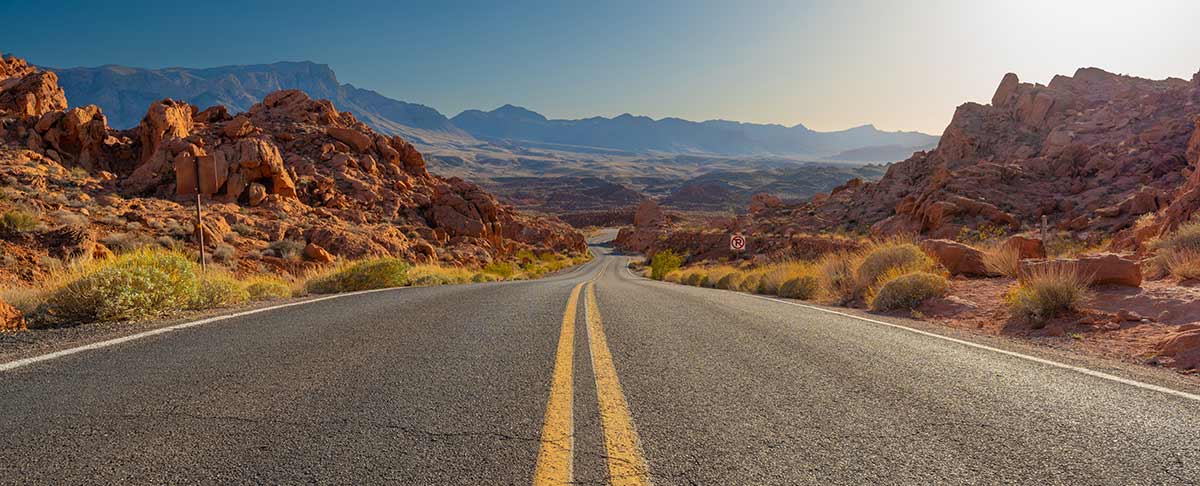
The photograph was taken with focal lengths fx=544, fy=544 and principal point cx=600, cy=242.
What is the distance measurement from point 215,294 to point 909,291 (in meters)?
10.9

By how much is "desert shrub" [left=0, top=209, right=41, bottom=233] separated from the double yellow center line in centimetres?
1667

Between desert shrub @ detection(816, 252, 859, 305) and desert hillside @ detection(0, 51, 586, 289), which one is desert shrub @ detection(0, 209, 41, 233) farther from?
desert shrub @ detection(816, 252, 859, 305)

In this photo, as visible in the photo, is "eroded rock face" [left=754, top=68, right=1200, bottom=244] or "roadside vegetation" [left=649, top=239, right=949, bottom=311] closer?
"roadside vegetation" [left=649, top=239, right=949, bottom=311]

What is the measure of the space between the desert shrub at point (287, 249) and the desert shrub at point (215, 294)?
1178 cm

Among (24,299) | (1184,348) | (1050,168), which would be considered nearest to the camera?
(1184,348)

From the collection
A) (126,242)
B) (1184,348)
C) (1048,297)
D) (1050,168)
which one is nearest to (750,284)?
(1048,297)

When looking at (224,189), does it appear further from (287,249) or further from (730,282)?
(730,282)

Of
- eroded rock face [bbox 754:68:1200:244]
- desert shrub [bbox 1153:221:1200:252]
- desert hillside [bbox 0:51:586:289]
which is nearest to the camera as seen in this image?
desert shrub [bbox 1153:221:1200:252]

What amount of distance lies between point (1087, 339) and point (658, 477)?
6326 millimetres

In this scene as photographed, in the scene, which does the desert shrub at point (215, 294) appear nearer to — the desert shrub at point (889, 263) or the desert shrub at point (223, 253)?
the desert shrub at point (223, 253)

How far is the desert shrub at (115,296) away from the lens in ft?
19.5

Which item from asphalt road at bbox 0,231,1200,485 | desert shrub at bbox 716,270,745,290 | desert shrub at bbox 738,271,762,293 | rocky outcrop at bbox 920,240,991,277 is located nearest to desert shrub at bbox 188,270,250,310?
asphalt road at bbox 0,231,1200,485

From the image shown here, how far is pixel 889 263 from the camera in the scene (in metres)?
11.3

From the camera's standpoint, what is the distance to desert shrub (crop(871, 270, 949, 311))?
29.8 ft
